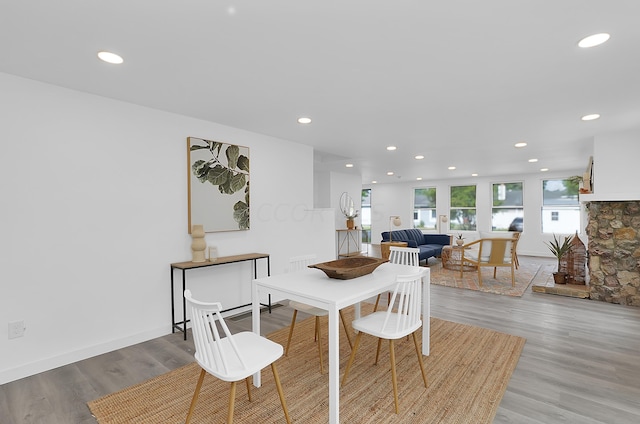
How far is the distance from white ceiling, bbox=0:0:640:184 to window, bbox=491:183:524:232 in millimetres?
5385

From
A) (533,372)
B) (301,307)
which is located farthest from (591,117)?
(301,307)

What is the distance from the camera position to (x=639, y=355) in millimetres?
2809

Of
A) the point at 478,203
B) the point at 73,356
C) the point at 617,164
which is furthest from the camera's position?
the point at 478,203

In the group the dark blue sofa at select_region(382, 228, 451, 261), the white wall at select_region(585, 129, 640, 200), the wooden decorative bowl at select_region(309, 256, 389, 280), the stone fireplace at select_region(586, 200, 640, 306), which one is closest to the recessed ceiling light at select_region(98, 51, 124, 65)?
the wooden decorative bowl at select_region(309, 256, 389, 280)

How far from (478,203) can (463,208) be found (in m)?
0.49

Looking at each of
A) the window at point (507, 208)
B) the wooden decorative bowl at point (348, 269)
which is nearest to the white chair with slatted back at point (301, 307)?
the wooden decorative bowl at point (348, 269)

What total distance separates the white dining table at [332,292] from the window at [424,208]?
783 cm

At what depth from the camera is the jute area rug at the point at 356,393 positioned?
1.99 metres

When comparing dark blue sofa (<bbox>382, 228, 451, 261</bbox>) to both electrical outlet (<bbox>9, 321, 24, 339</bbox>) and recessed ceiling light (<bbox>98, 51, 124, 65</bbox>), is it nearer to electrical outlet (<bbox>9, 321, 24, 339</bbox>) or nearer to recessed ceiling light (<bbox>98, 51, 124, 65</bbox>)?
recessed ceiling light (<bbox>98, 51, 124, 65</bbox>)

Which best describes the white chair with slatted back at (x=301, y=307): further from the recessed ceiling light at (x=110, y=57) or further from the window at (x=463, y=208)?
the window at (x=463, y=208)

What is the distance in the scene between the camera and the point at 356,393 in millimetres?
2240

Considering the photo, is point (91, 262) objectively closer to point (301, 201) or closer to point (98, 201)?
point (98, 201)

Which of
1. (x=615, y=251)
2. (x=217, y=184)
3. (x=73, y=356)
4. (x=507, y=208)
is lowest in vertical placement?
(x=73, y=356)

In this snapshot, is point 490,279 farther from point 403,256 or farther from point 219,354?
point 219,354
